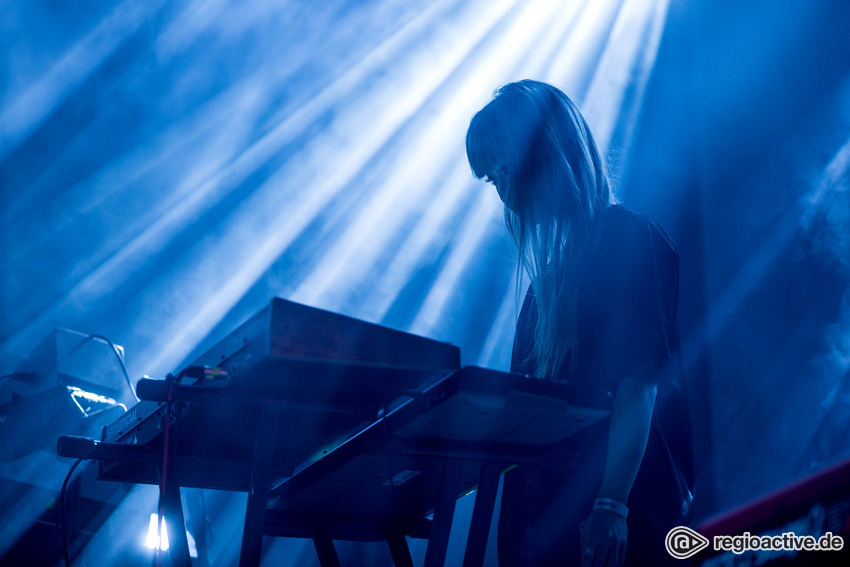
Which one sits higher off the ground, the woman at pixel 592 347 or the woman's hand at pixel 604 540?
the woman at pixel 592 347

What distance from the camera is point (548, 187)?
1316 mm

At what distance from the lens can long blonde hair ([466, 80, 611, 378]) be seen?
121 cm

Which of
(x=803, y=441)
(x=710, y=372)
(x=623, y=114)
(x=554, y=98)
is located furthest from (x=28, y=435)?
(x=623, y=114)

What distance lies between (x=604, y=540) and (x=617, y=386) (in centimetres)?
24

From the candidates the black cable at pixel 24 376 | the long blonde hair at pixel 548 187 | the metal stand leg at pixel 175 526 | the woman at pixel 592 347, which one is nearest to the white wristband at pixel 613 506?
the woman at pixel 592 347

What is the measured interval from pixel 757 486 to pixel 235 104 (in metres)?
2.97

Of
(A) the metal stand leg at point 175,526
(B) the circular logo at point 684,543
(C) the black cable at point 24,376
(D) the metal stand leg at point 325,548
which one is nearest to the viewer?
(B) the circular logo at point 684,543

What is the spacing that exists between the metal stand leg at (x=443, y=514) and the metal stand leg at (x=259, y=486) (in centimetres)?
25

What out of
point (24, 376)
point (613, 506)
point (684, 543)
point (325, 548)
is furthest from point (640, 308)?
point (24, 376)

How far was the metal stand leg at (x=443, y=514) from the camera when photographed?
1013 mm

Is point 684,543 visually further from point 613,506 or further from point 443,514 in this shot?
point 443,514

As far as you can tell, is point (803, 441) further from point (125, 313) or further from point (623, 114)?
point (125, 313)

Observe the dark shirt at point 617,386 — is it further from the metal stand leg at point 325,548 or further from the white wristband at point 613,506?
the metal stand leg at point 325,548

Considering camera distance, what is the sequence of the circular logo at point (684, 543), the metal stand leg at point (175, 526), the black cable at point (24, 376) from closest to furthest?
the circular logo at point (684, 543) → the metal stand leg at point (175, 526) → the black cable at point (24, 376)
